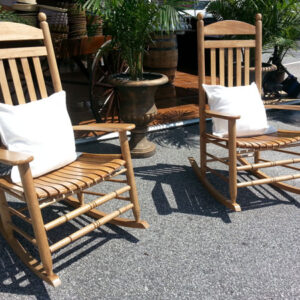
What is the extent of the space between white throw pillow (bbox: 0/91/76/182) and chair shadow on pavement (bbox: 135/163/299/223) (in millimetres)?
764

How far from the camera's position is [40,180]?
1735 mm

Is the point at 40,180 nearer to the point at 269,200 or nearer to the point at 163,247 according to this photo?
the point at 163,247

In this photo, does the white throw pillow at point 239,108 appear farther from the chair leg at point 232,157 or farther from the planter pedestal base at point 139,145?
the planter pedestal base at point 139,145

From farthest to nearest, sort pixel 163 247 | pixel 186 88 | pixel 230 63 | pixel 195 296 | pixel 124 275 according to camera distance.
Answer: pixel 186 88
pixel 230 63
pixel 163 247
pixel 124 275
pixel 195 296

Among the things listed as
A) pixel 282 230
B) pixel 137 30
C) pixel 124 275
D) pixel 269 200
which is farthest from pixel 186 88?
pixel 124 275

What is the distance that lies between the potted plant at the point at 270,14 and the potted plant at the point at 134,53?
1.73m

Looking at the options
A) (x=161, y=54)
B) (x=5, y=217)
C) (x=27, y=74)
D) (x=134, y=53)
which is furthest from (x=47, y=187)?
(x=161, y=54)

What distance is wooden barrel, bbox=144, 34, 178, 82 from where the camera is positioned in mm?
4434

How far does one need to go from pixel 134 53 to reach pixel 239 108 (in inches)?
42.4

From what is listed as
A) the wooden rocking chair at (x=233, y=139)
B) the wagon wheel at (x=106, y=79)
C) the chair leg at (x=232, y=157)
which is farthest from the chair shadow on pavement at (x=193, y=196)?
the wagon wheel at (x=106, y=79)

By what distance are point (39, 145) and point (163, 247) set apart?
0.86 m

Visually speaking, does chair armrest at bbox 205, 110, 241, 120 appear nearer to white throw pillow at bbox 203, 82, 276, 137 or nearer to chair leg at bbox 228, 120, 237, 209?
chair leg at bbox 228, 120, 237, 209

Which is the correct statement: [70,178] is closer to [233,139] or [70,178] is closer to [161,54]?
[233,139]

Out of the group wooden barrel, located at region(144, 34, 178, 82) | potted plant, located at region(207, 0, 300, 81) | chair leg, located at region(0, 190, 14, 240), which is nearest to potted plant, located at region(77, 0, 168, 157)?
chair leg, located at region(0, 190, 14, 240)
